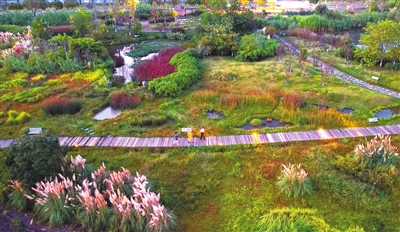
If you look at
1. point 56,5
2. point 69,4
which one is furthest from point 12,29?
point 69,4

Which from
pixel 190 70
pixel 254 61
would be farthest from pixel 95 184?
pixel 254 61

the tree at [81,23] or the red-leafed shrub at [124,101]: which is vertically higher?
the tree at [81,23]

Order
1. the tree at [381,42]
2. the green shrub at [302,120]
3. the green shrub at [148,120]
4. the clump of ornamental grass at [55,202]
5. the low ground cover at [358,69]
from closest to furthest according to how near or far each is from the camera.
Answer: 1. the clump of ornamental grass at [55,202]
2. the green shrub at [302,120]
3. the green shrub at [148,120]
4. the low ground cover at [358,69]
5. the tree at [381,42]

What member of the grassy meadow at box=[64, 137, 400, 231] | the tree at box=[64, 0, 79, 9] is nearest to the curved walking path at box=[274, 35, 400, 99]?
the grassy meadow at box=[64, 137, 400, 231]

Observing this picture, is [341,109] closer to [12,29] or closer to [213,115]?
[213,115]

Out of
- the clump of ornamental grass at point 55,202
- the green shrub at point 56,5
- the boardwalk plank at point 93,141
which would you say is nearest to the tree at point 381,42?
the boardwalk plank at point 93,141

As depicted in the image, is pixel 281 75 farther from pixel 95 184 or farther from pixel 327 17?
pixel 327 17

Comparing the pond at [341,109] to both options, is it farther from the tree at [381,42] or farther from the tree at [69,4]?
the tree at [69,4]
